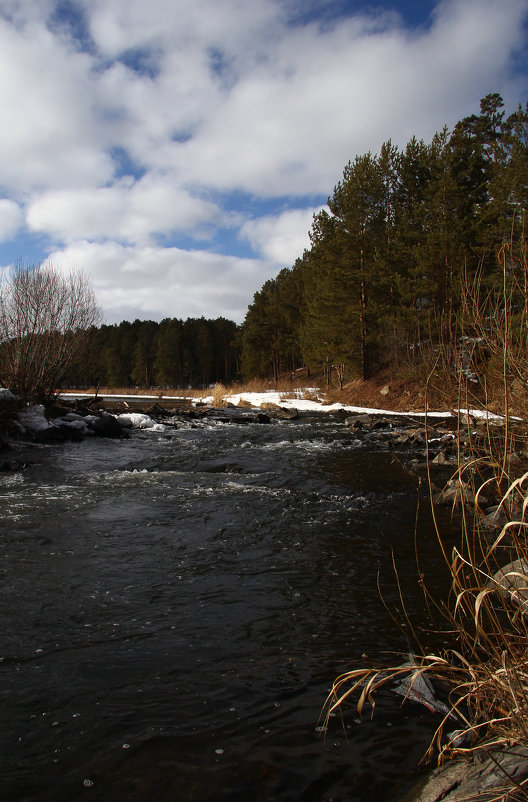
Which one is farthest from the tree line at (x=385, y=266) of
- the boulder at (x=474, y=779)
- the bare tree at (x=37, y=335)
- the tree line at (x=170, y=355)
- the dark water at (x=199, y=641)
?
the tree line at (x=170, y=355)

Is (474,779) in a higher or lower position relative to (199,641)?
higher

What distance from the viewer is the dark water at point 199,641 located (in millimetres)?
2293

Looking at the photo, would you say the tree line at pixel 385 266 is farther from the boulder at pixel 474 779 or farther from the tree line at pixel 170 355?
the tree line at pixel 170 355

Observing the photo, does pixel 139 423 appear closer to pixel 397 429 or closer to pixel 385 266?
pixel 397 429

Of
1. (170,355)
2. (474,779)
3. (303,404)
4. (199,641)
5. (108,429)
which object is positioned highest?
(170,355)

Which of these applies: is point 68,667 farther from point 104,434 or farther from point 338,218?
point 338,218

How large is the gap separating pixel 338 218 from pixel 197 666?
31.4 meters

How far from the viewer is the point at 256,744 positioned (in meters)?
2.47

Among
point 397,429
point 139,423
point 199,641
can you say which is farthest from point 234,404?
point 199,641

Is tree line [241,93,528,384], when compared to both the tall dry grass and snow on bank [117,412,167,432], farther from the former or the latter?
the tall dry grass

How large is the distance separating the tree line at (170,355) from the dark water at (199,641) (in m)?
57.6

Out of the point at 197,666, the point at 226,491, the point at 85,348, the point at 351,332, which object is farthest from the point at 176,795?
the point at 351,332

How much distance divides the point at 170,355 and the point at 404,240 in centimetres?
4810

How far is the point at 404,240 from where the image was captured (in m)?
24.7
